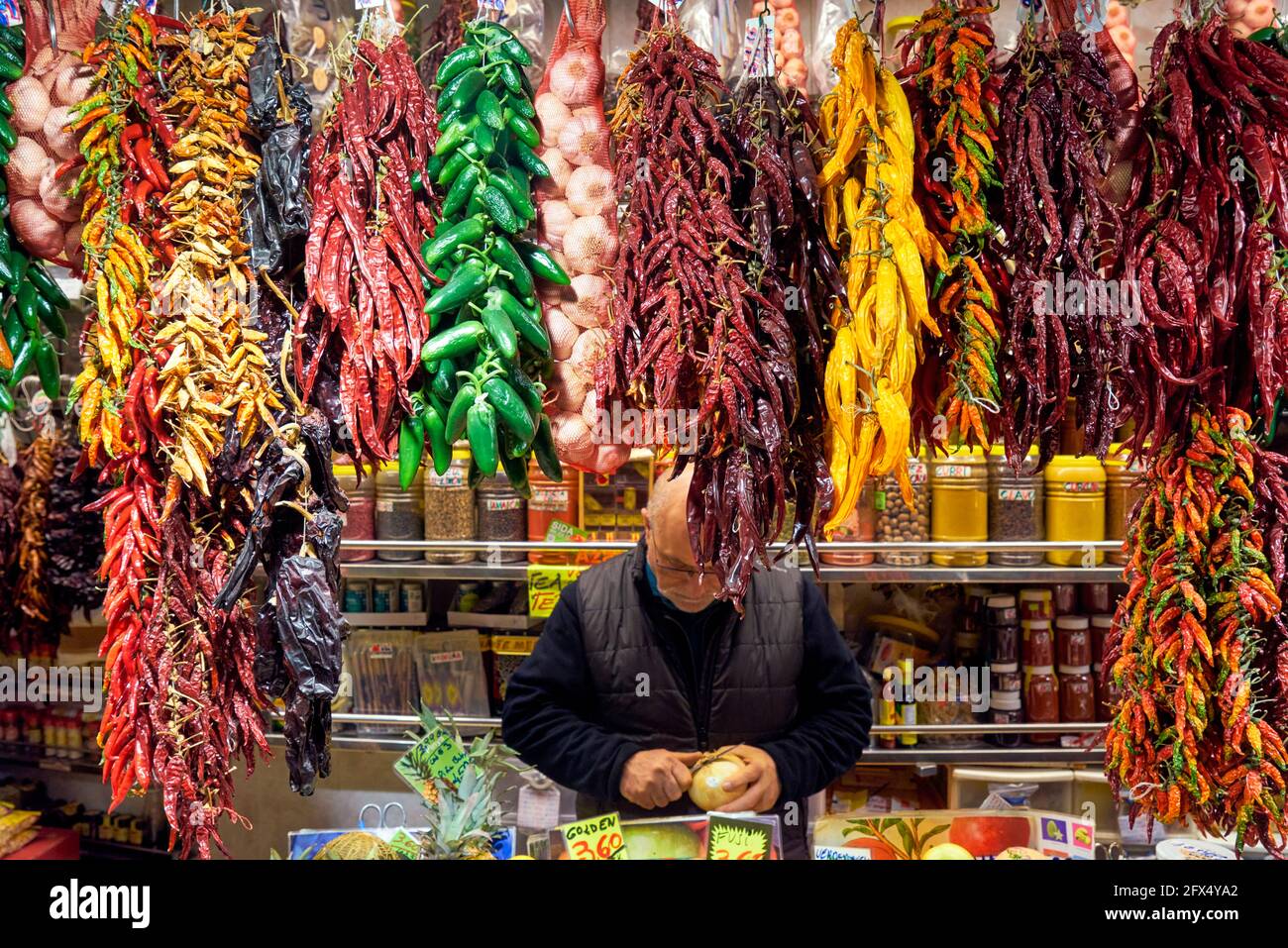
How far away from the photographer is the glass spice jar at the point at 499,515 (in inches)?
133

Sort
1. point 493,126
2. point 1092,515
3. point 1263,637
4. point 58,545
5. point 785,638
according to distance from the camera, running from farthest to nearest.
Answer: point 1092,515, point 58,545, point 785,638, point 1263,637, point 493,126

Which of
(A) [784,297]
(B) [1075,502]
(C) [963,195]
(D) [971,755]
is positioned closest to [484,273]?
(A) [784,297]

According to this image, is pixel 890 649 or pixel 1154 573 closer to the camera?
pixel 1154 573

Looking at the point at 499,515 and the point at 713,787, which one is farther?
the point at 499,515

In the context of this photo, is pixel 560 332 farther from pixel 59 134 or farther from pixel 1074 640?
pixel 1074 640

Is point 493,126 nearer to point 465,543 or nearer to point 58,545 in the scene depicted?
point 465,543

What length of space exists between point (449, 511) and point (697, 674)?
1088 mm

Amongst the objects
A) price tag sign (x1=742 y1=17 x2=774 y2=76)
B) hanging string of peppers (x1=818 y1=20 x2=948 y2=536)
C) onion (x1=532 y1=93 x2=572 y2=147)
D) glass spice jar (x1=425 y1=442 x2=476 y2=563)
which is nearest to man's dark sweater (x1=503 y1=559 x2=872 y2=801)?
glass spice jar (x1=425 y1=442 x2=476 y2=563)

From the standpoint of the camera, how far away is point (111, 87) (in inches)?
84.7

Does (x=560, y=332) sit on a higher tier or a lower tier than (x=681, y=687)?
higher

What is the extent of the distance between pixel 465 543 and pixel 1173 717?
2.15m

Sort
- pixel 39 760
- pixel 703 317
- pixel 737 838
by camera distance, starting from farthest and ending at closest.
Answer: pixel 39 760 → pixel 737 838 → pixel 703 317

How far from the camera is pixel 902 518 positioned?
10.9 ft

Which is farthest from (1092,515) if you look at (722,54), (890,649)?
(722,54)
